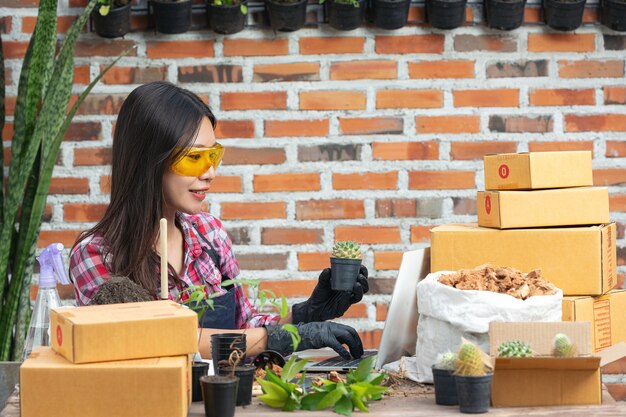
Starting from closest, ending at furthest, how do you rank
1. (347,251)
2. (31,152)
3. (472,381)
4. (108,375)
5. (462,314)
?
1. (108,375)
2. (472,381)
3. (462,314)
4. (347,251)
5. (31,152)

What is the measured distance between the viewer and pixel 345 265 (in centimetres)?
235

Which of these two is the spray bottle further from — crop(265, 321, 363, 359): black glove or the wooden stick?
crop(265, 321, 363, 359): black glove

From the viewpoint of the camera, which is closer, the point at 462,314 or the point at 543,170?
the point at 462,314

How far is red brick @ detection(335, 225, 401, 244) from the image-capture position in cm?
324

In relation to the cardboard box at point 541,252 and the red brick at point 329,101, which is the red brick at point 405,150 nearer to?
the red brick at point 329,101

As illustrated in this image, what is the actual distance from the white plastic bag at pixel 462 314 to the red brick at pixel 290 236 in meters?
1.26

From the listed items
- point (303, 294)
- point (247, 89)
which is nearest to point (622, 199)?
point (303, 294)

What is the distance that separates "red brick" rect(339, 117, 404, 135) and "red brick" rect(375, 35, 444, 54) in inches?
9.1

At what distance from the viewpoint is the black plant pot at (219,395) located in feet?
5.20

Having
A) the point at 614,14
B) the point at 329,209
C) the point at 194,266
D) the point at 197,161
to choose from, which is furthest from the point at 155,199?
the point at 614,14

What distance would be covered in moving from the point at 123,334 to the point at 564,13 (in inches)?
85.3

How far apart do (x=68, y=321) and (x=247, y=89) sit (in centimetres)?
178

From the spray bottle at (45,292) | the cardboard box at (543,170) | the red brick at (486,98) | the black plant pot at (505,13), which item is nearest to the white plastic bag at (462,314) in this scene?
the cardboard box at (543,170)

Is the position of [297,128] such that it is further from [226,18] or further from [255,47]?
[226,18]
